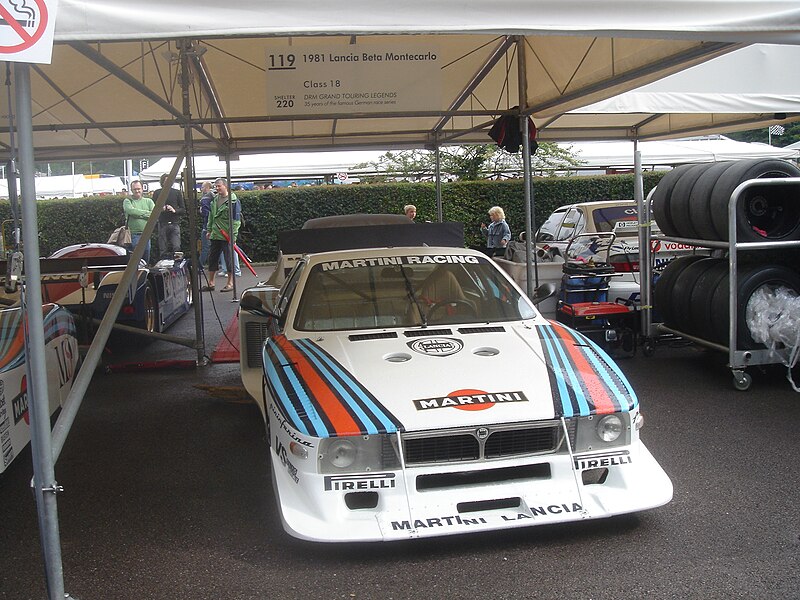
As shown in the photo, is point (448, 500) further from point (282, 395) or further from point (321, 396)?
point (282, 395)

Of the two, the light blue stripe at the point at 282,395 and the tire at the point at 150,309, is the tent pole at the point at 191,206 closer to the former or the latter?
the tire at the point at 150,309

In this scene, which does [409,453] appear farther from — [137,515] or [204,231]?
[204,231]

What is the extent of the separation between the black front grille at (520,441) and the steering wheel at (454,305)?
56.8 inches

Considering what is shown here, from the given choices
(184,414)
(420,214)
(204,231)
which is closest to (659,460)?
(184,414)

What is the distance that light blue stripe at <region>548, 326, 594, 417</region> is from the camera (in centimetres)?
394

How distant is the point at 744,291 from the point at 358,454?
4.51 m

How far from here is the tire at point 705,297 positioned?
23.5ft

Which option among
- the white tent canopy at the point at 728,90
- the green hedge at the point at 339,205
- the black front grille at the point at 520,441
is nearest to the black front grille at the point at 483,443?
the black front grille at the point at 520,441

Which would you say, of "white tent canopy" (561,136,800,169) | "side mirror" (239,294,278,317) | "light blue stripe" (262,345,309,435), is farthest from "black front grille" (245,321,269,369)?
"white tent canopy" (561,136,800,169)

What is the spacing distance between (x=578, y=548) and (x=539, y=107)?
5464 millimetres

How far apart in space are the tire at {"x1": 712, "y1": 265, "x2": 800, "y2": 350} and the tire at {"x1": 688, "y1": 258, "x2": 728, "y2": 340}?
0.07m

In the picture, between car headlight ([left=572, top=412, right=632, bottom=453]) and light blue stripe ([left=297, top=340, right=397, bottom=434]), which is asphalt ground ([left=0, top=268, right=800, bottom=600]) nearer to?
car headlight ([left=572, top=412, right=632, bottom=453])

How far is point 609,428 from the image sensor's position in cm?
401

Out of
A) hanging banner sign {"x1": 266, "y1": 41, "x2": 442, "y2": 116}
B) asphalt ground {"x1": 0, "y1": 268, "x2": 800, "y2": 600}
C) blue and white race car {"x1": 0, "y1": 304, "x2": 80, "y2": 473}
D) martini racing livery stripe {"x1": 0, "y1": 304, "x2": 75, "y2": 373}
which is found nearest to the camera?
asphalt ground {"x1": 0, "y1": 268, "x2": 800, "y2": 600}
